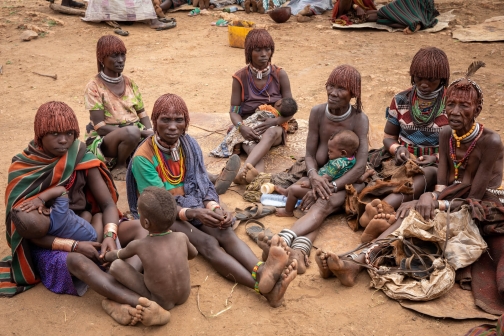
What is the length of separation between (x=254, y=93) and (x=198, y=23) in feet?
19.7

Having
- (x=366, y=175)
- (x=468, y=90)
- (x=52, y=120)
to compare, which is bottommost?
(x=366, y=175)

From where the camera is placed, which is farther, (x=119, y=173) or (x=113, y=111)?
(x=119, y=173)

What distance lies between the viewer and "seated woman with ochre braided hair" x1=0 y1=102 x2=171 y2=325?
3527mm

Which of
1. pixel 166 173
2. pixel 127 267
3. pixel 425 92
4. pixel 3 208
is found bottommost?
pixel 3 208

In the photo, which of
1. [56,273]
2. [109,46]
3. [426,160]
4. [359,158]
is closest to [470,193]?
[426,160]

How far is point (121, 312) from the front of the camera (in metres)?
3.43

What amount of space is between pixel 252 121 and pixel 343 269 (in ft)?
8.07

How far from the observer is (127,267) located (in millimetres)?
3480

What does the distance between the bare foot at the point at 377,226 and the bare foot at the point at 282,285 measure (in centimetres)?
86

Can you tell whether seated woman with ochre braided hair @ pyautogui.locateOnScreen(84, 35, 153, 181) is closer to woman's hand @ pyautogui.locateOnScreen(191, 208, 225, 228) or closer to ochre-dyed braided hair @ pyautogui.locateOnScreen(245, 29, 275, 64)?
ochre-dyed braided hair @ pyautogui.locateOnScreen(245, 29, 275, 64)

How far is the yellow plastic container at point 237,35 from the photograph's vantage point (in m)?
9.75

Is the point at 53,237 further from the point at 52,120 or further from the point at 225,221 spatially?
the point at 225,221

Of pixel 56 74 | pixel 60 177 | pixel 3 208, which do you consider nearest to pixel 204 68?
pixel 56 74

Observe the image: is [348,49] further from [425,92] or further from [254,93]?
[425,92]
